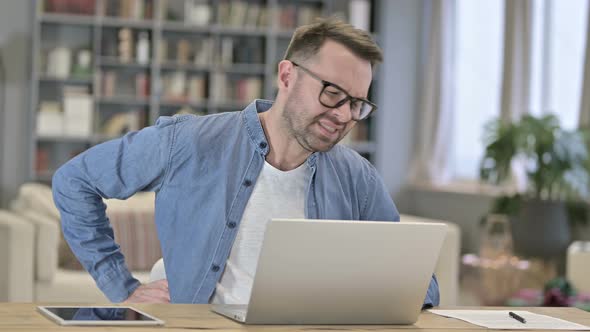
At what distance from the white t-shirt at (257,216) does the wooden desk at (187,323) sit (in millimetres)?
318

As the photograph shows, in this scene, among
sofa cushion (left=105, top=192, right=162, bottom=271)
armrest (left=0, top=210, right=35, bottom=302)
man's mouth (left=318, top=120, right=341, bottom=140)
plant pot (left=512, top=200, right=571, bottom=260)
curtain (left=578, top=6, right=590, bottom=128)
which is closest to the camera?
man's mouth (left=318, top=120, right=341, bottom=140)

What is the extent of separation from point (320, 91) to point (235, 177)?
288 mm

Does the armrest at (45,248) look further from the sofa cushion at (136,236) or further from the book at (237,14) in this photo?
the book at (237,14)

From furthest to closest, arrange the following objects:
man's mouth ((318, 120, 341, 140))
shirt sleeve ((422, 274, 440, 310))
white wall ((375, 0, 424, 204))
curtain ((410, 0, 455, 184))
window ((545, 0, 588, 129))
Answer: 1. white wall ((375, 0, 424, 204))
2. curtain ((410, 0, 455, 184))
3. window ((545, 0, 588, 129))
4. man's mouth ((318, 120, 341, 140))
5. shirt sleeve ((422, 274, 440, 310))

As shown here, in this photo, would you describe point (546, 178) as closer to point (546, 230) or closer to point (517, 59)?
point (546, 230)

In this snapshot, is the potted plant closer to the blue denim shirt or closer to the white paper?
the blue denim shirt

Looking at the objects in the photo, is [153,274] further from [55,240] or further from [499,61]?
[499,61]

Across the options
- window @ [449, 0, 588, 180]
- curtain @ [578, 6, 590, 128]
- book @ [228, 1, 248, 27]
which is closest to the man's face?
curtain @ [578, 6, 590, 128]

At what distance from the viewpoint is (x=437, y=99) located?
8.66 m

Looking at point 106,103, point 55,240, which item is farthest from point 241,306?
point 106,103

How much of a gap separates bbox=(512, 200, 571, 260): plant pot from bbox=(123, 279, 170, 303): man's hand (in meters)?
4.60

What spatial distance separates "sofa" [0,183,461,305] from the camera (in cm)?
507

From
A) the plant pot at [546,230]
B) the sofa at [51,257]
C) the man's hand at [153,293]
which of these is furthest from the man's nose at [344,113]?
the plant pot at [546,230]

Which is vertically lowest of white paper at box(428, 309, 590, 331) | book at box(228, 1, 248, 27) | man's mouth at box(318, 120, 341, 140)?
white paper at box(428, 309, 590, 331)
